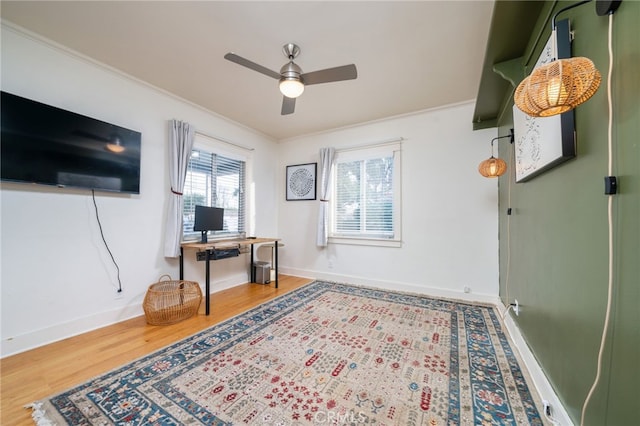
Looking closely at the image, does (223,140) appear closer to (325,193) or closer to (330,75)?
(325,193)

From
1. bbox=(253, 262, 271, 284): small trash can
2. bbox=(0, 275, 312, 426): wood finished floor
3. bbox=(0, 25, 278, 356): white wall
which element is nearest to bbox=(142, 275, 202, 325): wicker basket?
bbox=(0, 275, 312, 426): wood finished floor

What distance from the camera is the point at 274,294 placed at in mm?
3434

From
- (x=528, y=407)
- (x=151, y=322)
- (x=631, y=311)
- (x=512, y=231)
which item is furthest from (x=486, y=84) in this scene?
(x=151, y=322)

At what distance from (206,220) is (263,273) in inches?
52.9

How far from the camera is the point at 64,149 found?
7.18 ft

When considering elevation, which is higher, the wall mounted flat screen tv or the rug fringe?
the wall mounted flat screen tv

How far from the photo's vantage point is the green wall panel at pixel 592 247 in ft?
2.60

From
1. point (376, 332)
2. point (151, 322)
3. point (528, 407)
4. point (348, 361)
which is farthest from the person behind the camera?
point (151, 322)

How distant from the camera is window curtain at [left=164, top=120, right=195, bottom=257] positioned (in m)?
2.92

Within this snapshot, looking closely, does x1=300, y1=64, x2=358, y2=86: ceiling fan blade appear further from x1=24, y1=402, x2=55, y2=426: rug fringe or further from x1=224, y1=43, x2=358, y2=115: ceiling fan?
x1=24, y1=402, x2=55, y2=426: rug fringe

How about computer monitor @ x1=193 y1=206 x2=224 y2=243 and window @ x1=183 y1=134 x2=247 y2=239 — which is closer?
computer monitor @ x1=193 y1=206 x2=224 y2=243

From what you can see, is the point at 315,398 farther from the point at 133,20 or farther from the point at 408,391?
the point at 133,20

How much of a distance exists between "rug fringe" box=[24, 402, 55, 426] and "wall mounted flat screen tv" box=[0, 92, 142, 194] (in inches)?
66.9

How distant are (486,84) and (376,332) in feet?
8.73
